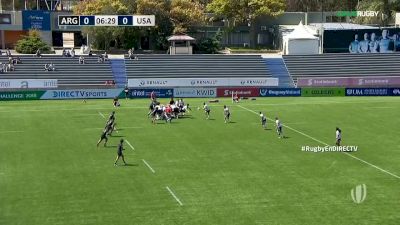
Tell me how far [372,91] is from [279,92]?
31.6 ft

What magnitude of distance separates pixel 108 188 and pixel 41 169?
536 cm

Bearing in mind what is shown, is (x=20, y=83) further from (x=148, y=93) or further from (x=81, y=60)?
(x=148, y=93)

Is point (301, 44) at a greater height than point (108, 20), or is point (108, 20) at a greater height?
point (108, 20)

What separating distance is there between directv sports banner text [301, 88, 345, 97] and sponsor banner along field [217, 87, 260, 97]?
5441 millimetres

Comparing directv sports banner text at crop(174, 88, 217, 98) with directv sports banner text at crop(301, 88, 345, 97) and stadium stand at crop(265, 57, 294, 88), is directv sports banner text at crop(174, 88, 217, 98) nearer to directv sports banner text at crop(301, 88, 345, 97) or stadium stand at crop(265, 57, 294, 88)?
stadium stand at crop(265, 57, 294, 88)

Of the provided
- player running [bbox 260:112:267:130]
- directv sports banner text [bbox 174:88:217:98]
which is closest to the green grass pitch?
player running [bbox 260:112:267:130]

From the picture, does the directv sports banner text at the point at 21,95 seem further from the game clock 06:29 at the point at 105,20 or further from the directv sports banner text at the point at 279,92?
the directv sports banner text at the point at 279,92

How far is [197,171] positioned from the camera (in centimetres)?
3472

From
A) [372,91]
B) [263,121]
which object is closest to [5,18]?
[372,91]

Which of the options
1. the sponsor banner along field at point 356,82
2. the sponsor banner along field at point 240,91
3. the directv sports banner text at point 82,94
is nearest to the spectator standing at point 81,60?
the directv sports banner text at point 82,94

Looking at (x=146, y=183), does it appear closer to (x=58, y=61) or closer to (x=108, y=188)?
(x=108, y=188)

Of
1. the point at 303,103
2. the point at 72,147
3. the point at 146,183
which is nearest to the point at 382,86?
the point at 303,103

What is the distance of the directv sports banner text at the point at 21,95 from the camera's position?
65.5 m

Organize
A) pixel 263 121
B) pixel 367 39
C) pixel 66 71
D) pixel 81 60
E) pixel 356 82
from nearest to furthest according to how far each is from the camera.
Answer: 1. pixel 263 121
2. pixel 66 71
3. pixel 356 82
4. pixel 81 60
5. pixel 367 39
